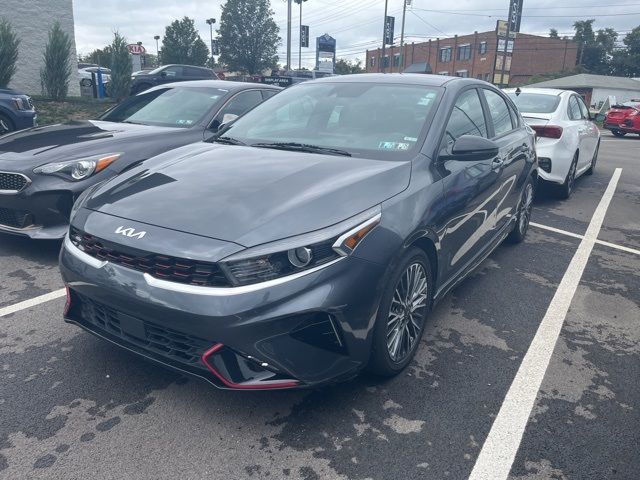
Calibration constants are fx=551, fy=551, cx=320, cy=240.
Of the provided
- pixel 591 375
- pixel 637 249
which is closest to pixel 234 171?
pixel 591 375

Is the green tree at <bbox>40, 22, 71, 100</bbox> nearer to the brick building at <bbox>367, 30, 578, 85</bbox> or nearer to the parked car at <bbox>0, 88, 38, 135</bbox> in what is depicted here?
the parked car at <bbox>0, 88, 38, 135</bbox>

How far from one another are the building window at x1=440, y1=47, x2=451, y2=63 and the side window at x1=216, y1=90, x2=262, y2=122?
7176 centimetres

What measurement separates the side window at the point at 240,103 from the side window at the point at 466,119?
2.60m

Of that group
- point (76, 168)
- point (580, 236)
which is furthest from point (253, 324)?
point (580, 236)

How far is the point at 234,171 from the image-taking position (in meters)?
3.07

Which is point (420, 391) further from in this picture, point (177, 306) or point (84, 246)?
point (84, 246)

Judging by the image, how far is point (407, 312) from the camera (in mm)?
3006

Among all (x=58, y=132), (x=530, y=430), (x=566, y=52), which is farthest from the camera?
(x=566, y=52)

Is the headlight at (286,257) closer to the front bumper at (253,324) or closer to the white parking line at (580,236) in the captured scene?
the front bumper at (253,324)

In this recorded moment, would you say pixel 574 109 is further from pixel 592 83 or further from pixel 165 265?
pixel 592 83

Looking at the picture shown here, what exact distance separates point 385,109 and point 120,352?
2245 mm

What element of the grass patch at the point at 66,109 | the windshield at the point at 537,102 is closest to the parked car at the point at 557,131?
the windshield at the point at 537,102

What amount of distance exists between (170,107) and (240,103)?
0.76 metres

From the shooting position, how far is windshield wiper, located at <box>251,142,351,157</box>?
11.1 feet
